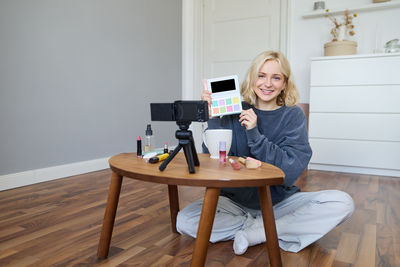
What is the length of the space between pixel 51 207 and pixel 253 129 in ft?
4.07

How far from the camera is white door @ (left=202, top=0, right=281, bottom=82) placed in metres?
3.35

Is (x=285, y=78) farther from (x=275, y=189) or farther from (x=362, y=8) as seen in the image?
(x=362, y=8)

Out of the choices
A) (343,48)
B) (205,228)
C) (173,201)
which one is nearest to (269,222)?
(205,228)

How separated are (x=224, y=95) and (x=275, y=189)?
43 centimetres

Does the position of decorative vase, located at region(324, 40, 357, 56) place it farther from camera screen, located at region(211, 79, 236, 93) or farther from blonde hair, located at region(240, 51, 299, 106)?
camera screen, located at region(211, 79, 236, 93)

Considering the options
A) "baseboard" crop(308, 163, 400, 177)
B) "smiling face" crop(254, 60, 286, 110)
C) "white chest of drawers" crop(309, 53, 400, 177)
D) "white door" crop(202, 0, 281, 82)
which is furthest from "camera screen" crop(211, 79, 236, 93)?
"white door" crop(202, 0, 281, 82)

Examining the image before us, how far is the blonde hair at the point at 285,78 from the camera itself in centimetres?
123

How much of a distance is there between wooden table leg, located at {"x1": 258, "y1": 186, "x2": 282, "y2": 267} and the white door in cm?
277

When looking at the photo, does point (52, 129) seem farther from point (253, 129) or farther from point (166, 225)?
point (253, 129)

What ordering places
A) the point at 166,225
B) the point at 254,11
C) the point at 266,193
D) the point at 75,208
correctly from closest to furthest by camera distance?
the point at 266,193 → the point at 166,225 → the point at 75,208 → the point at 254,11

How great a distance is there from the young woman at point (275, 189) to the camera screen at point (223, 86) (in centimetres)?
4

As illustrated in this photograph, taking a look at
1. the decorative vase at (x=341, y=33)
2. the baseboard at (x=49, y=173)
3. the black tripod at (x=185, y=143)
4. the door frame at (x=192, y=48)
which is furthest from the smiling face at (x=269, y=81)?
the door frame at (x=192, y=48)

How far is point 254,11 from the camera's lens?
342 centimetres

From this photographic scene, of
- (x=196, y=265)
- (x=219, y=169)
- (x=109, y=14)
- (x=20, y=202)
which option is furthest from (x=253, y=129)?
(x=109, y=14)
